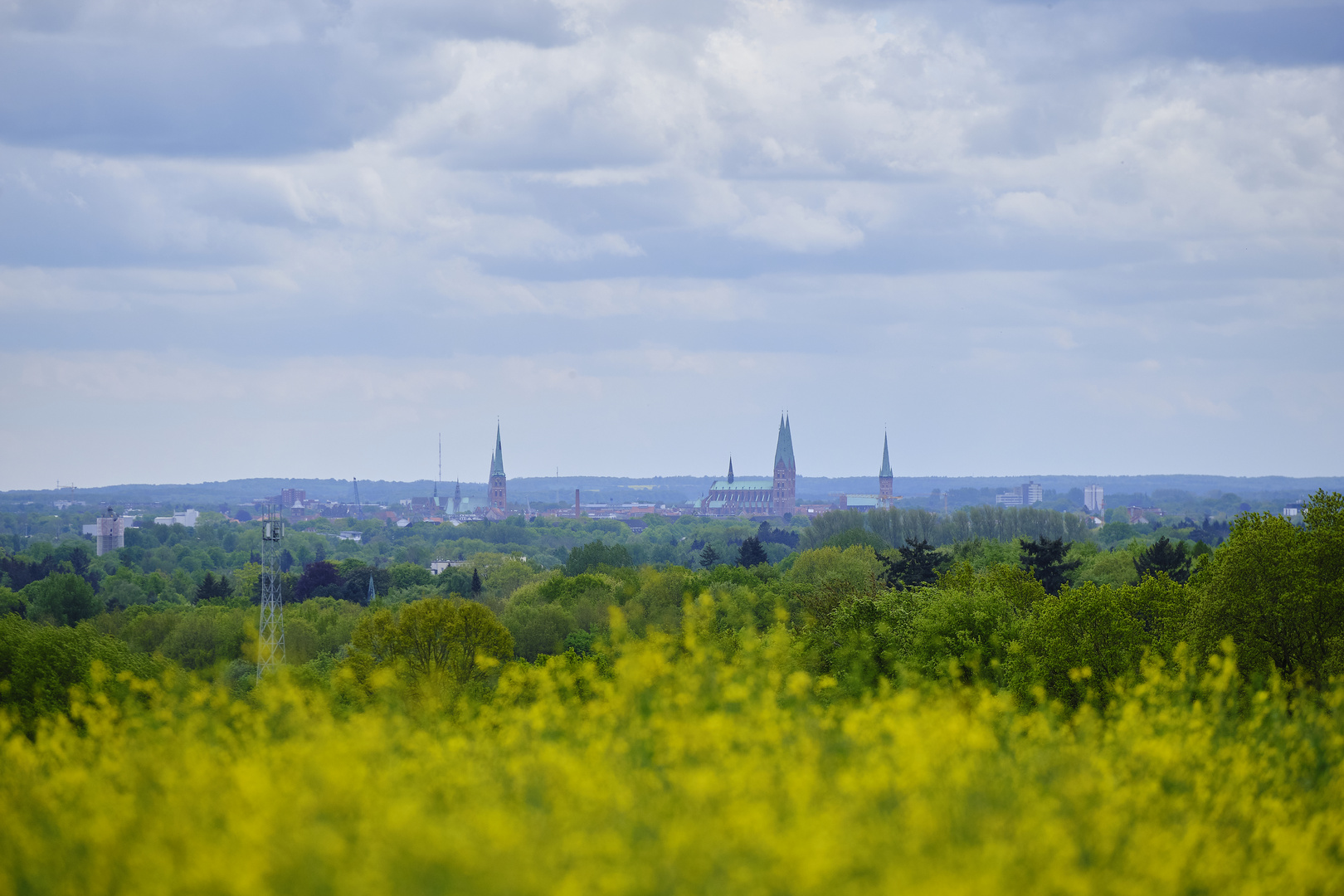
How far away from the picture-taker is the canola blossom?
10.1m

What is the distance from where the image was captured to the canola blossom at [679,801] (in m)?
10.1

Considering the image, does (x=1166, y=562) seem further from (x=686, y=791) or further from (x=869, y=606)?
(x=686, y=791)

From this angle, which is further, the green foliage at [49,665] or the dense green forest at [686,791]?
the green foliage at [49,665]

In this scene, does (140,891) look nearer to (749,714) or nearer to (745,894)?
(745,894)

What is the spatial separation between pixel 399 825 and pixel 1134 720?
1043 cm

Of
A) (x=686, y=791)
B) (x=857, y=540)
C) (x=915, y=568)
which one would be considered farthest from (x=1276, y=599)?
(x=857, y=540)

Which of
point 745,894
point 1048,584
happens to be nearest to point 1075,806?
point 745,894

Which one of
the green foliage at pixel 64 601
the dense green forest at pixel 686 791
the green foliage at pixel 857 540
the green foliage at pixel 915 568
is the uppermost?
the dense green forest at pixel 686 791

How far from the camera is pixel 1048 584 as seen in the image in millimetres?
64312

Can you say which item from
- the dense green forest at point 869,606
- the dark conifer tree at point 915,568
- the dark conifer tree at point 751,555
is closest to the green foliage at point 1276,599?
the dense green forest at point 869,606

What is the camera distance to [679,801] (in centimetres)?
1233

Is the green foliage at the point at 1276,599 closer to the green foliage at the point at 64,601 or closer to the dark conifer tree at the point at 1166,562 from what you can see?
the dark conifer tree at the point at 1166,562

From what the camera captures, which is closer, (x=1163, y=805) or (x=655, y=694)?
(x=1163, y=805)

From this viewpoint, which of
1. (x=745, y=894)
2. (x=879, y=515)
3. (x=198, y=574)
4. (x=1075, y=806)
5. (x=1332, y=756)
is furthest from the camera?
(x=879, y=515)
